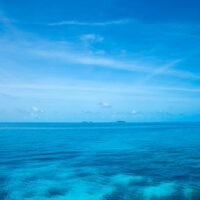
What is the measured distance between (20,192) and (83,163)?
1118 centimetres

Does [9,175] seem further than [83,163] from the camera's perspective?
No

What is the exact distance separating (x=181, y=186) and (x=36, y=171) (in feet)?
42.4

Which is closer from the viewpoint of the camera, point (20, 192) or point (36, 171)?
point (20, 192)

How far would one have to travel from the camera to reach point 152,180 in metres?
19.1

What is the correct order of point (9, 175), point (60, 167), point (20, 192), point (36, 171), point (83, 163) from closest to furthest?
point (20, 192), point (9, 175), point (36, 171), point (60, 167), point (83, 163)

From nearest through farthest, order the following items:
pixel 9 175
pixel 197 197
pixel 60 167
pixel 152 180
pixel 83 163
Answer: pixel 197 197, pixel 152 180, pixel 9 175, pixel 60 167, pixel 83 163

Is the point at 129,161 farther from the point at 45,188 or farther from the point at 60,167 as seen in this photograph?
the point at 45,188

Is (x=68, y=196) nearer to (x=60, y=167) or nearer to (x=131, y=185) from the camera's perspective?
(x=131, y=185)

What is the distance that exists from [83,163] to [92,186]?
941 cm

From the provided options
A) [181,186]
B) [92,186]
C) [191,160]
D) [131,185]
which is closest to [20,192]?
[92,186]

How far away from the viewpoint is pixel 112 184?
59.7 ft

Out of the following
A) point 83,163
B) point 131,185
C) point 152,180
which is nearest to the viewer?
point 131,185

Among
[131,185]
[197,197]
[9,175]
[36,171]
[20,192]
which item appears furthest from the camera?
[36,171]

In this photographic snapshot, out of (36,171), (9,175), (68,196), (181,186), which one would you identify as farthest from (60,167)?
(181,186)
